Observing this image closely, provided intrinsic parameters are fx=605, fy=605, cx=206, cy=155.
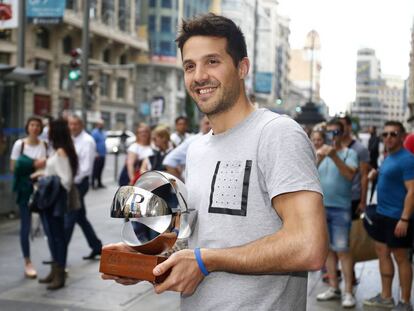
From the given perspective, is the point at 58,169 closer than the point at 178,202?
No

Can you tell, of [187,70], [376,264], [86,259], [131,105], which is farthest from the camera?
[131,105]

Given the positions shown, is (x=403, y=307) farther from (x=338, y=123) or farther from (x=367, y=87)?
(x=367, y=87)

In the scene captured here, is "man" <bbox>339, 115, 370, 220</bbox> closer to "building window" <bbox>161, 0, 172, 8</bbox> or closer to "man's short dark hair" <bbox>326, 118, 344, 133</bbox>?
"man's short dark hair" <bbox>326, 118, 344, 133</bbox>

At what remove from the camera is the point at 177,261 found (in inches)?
62.4

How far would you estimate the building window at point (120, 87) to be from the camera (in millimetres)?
50531

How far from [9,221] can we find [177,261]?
9183 millimetres

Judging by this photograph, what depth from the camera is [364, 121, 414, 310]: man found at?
541cm

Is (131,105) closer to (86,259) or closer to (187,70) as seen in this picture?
(86,259)

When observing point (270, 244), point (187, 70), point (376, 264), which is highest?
point (187, 70)

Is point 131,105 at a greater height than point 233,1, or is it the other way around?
point 233,1

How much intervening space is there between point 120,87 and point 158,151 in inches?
1732

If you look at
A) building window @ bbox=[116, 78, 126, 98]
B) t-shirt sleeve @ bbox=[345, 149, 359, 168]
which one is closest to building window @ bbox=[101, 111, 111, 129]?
building window @ bbox=[116, 78, 126, 98]

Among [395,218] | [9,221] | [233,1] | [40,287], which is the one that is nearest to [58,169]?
[40,287]

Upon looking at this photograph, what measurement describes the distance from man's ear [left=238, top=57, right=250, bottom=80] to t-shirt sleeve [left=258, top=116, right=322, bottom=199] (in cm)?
25
